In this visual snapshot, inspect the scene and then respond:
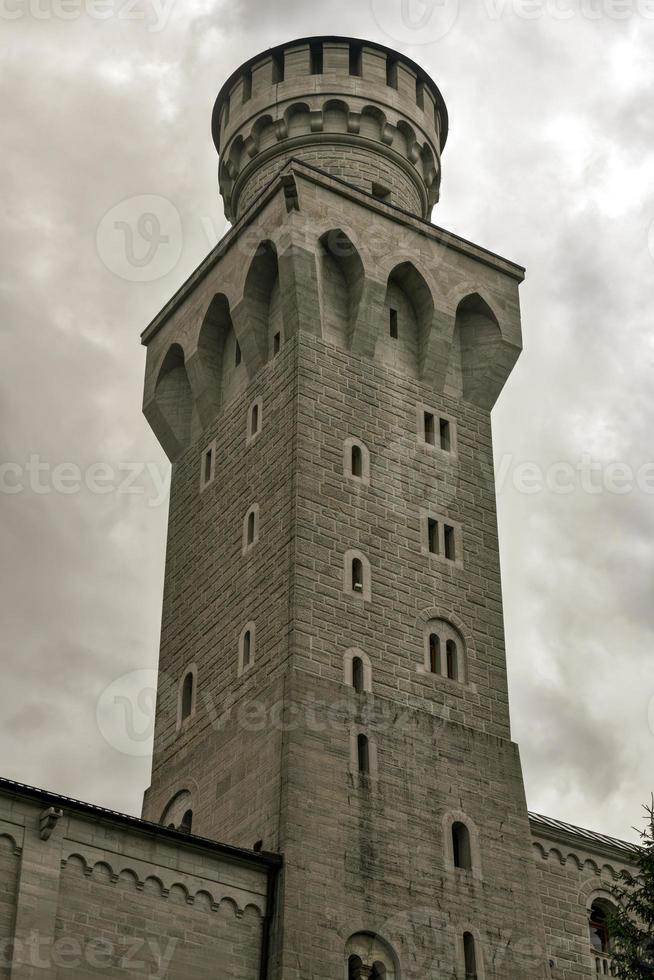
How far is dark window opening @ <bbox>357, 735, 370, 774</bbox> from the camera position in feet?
110

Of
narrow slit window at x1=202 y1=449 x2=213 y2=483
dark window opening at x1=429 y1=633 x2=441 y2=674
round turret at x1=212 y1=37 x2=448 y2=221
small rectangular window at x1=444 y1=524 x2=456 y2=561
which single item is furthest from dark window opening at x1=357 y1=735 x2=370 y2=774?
round turret at x1=212 y1=37 x2=448 y2=221

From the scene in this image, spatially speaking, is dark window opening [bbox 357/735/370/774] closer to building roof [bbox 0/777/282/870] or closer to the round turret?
building roof [bbox 0/777/282/870]

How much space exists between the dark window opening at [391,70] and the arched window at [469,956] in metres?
→ 26.2

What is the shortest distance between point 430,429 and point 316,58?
1365cm

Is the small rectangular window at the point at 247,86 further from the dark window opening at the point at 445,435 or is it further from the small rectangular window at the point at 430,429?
the dark window opening at the point at 445,435

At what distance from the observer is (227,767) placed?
34.8 m

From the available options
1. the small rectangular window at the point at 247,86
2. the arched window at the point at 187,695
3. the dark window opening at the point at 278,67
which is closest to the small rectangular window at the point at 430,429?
the arched window at the point at 187,695

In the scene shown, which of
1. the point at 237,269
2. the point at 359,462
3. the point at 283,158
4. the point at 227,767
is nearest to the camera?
the point at 227,767

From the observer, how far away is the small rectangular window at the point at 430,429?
131 ft

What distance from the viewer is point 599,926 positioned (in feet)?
121

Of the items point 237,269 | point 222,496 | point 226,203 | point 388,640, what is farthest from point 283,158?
point 388,640

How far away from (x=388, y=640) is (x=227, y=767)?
15.4 ft

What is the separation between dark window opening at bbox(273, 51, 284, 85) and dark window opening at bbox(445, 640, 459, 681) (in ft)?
63.7

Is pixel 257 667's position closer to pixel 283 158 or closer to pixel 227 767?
pixel 227 767
